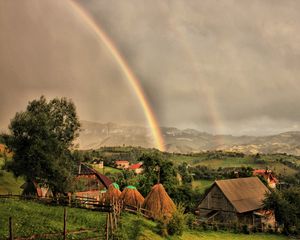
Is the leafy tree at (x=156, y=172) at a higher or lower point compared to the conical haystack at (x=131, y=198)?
higher

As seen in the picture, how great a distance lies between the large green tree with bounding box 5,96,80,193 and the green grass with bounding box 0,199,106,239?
8.71m

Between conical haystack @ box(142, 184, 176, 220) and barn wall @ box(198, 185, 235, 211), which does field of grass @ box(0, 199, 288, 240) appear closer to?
conical haystack @ box(142, 184, 176, 220)

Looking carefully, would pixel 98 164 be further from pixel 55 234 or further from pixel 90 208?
pixel 55 234

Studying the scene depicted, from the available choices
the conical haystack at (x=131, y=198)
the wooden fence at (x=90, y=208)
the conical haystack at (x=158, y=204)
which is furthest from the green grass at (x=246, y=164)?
the wooden fence at (x=90, y=208)

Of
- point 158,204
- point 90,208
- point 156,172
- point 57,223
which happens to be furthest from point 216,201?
point 57,223

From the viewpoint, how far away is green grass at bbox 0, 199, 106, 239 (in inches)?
800

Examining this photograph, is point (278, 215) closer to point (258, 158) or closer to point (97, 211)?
point (97, 211)

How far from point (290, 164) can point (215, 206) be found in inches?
3338

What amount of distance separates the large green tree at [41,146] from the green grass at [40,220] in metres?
8.71

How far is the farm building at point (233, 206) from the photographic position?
170 feet

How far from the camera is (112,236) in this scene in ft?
72.9

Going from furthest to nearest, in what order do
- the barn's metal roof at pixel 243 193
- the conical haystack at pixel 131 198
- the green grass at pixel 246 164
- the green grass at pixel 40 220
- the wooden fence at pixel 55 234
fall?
the green grass at pixel 246 164 → the barn's metal roof at pixel 243 193 → the conical haystack at pixel 131 198 → the green grass at pixel 40 220 → the wooden fence at pixel 55 234

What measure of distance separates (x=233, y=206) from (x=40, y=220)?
36.0 metres

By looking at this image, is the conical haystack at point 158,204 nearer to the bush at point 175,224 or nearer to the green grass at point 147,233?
the green grass at point 147,233
